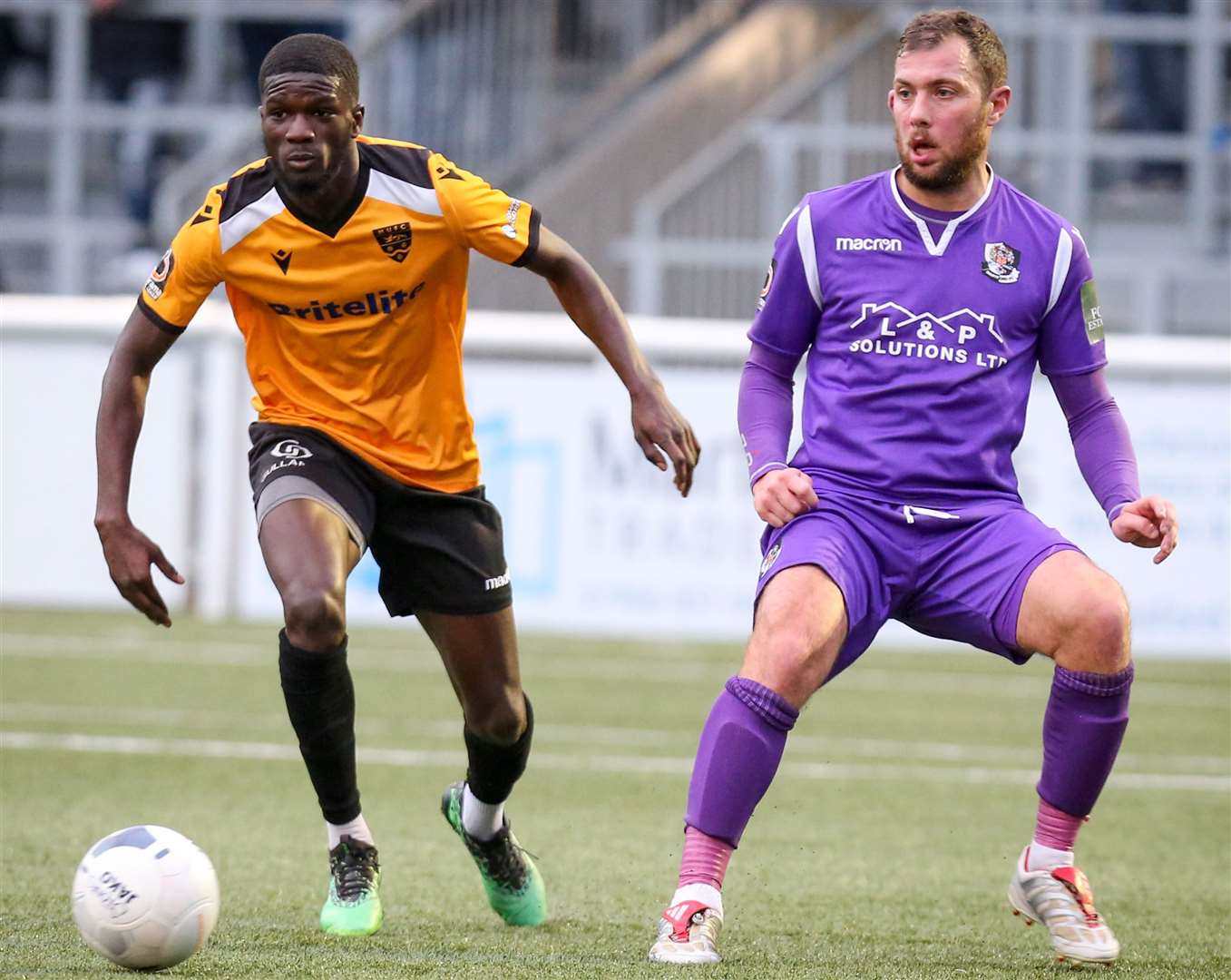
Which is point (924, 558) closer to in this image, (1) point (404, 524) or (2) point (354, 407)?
(1) point (404, 524)

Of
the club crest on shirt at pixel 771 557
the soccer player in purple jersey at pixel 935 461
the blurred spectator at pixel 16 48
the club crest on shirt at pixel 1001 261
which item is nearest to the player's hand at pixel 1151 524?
the soccer player in purple jersey at pixel 935 461

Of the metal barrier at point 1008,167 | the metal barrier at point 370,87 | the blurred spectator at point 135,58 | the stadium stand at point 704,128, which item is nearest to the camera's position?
the metal barrier at point 1008,167

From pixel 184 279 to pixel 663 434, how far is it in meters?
1.16

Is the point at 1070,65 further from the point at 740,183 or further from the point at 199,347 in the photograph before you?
the point at 199,347

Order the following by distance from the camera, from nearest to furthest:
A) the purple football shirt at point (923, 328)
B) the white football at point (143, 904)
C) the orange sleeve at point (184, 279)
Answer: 1. the white football at point (143, 904)
2. the purple football shirt at point (923, 328)
3. the orange sleeve at point (184, 279)

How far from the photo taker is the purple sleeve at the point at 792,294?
4.44m

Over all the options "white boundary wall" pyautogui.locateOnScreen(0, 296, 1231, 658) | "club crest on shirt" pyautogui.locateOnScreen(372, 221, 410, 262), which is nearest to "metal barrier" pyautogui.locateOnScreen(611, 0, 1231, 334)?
"white boundary wall" pyautogui.locateOnScreen(0, 296, 1231, 658)

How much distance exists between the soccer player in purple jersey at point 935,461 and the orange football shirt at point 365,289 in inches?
29.8

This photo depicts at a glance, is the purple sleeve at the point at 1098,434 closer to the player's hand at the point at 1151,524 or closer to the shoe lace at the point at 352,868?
the player's hand at the point at 1151,524

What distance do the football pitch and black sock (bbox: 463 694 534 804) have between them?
0.32m

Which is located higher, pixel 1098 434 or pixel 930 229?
pixel 930 229

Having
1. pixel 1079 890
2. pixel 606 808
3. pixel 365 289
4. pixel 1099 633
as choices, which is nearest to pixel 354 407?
pixel 365 289

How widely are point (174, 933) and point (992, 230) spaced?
89.4 inches

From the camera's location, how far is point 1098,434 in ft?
14.7
